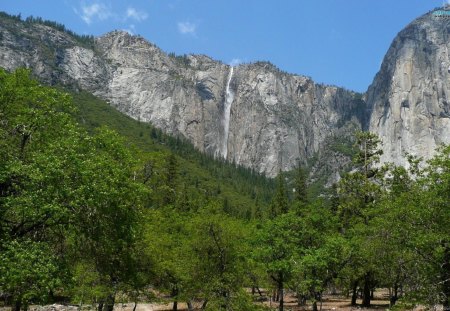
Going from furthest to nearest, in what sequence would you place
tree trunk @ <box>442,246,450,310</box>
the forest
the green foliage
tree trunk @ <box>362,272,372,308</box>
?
1. tree trunk @ <box>362,272,372,308</box>
2. tree trunk @ <box>442,246,450,310</box>
3. the forest
4. the green foliage

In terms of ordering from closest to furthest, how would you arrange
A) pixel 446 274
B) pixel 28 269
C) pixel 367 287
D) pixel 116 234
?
pixel 28 269 → pixel 116 234 → pixel 446 274 → pixel 367 287

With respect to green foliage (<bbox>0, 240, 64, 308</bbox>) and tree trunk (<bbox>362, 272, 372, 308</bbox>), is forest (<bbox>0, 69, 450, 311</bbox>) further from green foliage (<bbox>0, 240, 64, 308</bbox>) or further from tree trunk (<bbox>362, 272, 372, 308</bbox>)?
tree trunk (<bbox>362, 272, 372, 308</bbox>)

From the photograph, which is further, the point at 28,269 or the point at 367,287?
the point at 367,287

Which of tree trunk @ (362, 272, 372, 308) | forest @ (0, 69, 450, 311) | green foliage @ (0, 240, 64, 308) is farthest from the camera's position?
tree trunk @ (362, 272, 372, 308)

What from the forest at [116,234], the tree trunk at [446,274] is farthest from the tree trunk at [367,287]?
the tree trunk at [446,274]

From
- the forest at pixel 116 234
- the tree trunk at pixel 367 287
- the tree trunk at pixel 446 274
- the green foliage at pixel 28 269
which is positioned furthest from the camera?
the tree trunk at pixel 367 287

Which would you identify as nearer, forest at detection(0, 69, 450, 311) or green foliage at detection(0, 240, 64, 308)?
green foliage at detection(0, 240, 64, 308)

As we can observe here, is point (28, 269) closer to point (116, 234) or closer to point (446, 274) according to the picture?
point (116, 234)

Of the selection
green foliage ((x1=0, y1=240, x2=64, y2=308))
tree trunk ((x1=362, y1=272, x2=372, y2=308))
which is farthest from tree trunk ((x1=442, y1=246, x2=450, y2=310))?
tree trunk ((x1=362, y1=272, x2=372, y2=308))

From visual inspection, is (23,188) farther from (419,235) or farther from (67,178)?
(419,235)

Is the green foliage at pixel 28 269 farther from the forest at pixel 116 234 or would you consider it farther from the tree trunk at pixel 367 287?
the tree trunk at pixel 367 287

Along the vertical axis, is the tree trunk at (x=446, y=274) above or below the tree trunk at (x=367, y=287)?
above

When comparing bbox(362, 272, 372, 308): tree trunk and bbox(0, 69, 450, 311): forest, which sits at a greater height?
bbox(0, 69, 450, 311): forest

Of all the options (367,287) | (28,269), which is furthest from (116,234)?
(367,287)
